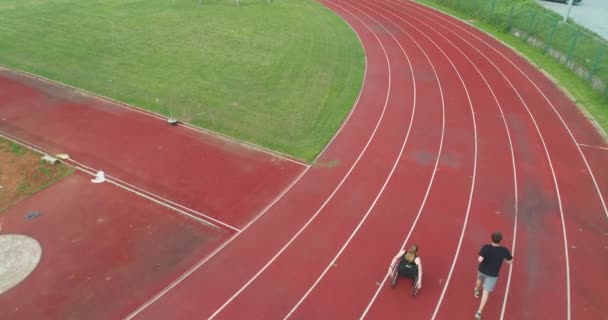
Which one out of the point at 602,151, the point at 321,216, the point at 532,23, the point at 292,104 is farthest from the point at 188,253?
the point at 532,23

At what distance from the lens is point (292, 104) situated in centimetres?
1739

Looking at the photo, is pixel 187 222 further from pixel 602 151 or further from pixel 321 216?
pixel 602 151

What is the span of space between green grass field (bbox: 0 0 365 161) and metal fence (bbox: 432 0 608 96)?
375 inches

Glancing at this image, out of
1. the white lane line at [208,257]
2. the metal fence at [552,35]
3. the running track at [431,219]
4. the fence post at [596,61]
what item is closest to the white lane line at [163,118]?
the white lane line at [208,257]

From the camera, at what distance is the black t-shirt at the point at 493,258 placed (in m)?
8.18

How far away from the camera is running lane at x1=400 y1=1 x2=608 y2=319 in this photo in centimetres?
937

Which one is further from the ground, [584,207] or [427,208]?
[584,207]

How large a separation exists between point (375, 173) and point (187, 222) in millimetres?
5892

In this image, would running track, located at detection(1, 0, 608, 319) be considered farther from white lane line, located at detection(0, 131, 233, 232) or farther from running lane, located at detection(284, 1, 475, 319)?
white lane line, located at detection(0, 131, 233, 232)

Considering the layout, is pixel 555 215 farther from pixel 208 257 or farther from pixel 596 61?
pixel 596 61

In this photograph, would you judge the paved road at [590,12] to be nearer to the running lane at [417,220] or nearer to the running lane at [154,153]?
the running lane at [417,220]

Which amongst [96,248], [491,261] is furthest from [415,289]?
[96,248]

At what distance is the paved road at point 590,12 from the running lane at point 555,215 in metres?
10.4

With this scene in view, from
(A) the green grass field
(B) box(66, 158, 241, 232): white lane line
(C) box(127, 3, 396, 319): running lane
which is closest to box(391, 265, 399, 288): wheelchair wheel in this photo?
(C) box(127, 3, 396, 319): running lane
